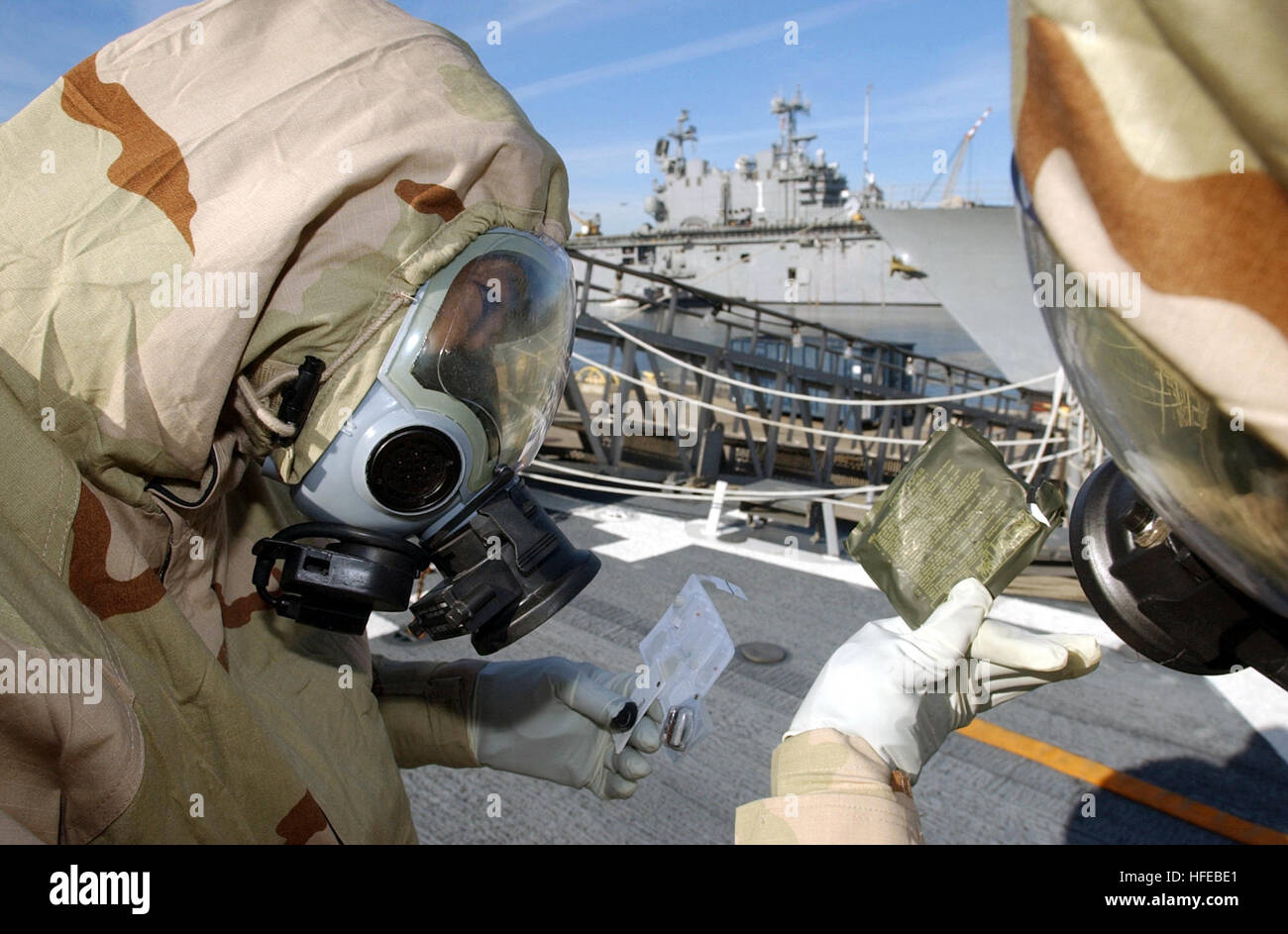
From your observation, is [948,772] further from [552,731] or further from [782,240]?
[782,240]

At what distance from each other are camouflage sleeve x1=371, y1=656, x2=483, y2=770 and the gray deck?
68 cm

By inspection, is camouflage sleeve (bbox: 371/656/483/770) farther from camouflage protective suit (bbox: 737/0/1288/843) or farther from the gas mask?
camouflage protective suit (bbox: 737/0/1288/843)

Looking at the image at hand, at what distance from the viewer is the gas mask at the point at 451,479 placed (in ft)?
3.57

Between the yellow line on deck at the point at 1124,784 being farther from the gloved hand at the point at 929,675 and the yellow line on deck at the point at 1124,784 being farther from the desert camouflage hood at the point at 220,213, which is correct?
the desert camouflage hood at the point at 220,213

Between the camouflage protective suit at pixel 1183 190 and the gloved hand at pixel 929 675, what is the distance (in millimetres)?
718

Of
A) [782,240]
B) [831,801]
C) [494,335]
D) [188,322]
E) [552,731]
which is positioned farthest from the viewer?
[782,240]

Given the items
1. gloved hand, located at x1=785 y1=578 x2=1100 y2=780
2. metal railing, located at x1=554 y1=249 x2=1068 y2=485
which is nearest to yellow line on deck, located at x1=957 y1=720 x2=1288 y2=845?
gloved hand, located at x1=785 y1=578 x2=1100 y2=780

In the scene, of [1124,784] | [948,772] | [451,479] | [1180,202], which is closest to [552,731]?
[451,479]

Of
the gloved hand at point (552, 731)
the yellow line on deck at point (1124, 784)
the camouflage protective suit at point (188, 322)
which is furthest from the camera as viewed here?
the yellow line on deck at point (1124, 784)

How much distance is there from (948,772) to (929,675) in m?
1.47

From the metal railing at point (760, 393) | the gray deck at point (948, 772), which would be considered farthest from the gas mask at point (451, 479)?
the metal railing at point (760, 393)

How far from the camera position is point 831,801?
3.27 ft

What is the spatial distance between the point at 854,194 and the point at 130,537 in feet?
153
